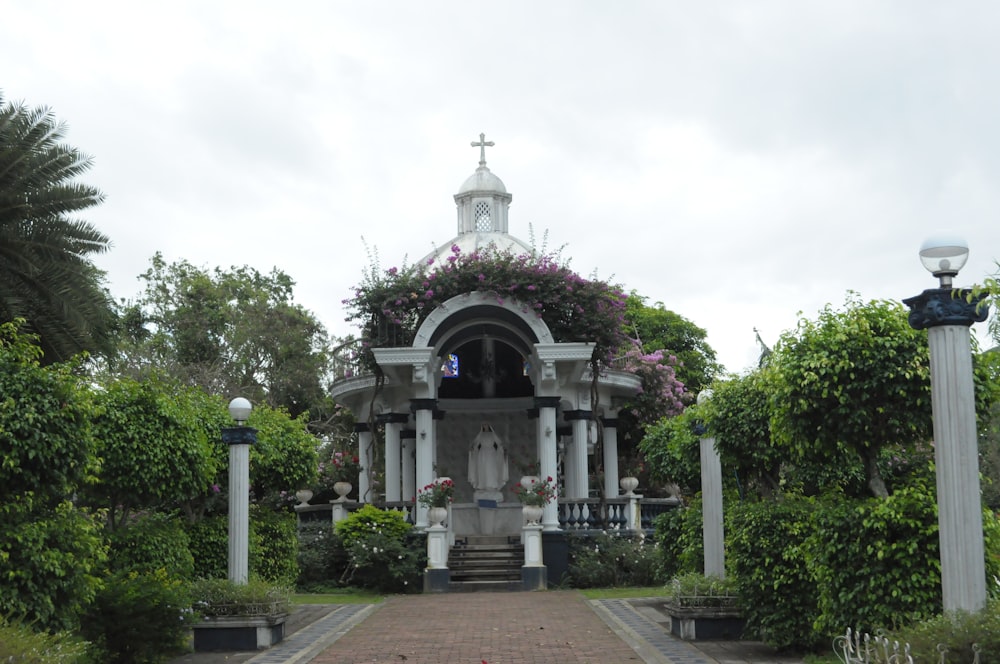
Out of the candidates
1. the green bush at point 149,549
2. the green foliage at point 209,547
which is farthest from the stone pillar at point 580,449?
the green bush at point 149,549

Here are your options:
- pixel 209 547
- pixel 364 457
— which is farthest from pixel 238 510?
pixel 364 457

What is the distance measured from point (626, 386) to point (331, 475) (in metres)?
9.46

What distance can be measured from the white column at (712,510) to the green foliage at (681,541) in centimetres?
70

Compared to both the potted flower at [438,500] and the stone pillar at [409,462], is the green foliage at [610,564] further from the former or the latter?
the stone pillar at [409,462]

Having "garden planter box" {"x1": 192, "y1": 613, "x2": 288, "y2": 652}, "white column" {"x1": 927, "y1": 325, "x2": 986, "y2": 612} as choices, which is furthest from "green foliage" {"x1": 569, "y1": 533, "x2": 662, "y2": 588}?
"white column" {"x1": 927, "y1": 325, "x2": 986, "y2": 612}

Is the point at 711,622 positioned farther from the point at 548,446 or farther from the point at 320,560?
the point at 320,560

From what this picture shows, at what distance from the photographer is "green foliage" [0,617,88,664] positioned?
6762mm

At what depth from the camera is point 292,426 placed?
52.6 feet

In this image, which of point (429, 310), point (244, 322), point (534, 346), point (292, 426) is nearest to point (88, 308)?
point (292, 426)

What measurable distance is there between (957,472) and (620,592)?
12738 mm

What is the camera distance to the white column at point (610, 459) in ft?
81.4

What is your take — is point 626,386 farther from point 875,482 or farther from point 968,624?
point 968,624

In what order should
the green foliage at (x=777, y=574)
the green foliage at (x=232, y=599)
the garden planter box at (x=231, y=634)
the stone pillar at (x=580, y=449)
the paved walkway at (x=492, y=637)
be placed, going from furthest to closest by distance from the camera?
the stone pillar at (x=580, y=449)
the green foliage at (x=232, y=599)
the garden planter box at (x=231, y=634)
the paved walkway at (x=492, y=637)
the green foliage at (x=777, y=574)

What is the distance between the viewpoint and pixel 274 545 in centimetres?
1582
